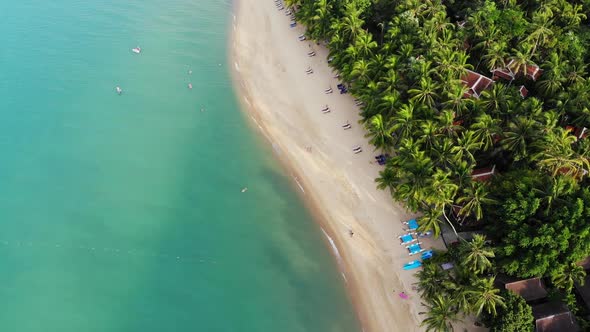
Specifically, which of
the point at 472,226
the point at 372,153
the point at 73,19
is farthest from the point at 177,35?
the point at 472,226

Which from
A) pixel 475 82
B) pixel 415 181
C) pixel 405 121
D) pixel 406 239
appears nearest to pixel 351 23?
pixel 475 82

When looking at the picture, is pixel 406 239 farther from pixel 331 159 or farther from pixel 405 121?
pixel 331 159

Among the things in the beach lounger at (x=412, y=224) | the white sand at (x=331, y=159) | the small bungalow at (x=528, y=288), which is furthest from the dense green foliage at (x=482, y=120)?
the white sand at (x=331, y=159)

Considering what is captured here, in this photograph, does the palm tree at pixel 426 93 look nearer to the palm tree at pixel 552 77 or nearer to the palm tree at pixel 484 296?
the palm tree at pixel 552 77

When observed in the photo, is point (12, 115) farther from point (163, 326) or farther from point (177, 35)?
point (163, 326)

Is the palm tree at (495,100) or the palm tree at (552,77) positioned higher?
the palm tree at (552,77)

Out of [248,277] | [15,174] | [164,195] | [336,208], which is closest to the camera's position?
[248,277]

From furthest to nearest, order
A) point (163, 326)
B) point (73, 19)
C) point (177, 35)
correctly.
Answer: point (73, 19) → point (177, 35) → point (163, 326)
